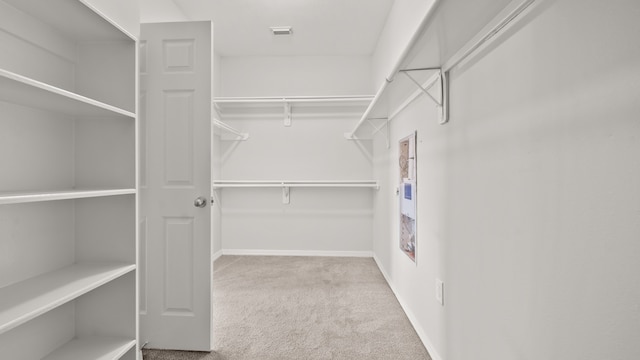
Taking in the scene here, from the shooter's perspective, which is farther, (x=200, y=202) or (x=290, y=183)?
(x=290, y=183)

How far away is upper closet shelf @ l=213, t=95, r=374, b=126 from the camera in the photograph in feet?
11.9

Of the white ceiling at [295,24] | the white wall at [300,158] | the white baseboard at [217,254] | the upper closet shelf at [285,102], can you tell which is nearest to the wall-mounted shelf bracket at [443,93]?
the white ceiling at [295,24]

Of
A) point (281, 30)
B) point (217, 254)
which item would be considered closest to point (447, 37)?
point (281, 30)

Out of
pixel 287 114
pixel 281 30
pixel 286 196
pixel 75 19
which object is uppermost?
pixel 281 30

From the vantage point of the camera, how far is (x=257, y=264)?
12.2 feet

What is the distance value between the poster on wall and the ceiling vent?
1.76 m

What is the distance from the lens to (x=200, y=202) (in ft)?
6.23

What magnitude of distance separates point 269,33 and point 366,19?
1033 millimetres

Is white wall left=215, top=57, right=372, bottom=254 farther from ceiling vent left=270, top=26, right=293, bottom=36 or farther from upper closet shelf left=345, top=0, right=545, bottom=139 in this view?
upper closet shelf left=345, top=0, right=545, bottom=139

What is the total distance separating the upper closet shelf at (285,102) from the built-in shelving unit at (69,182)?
215 centimetres

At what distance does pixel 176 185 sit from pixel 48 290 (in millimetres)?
870

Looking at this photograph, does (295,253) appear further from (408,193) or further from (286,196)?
(408,193)

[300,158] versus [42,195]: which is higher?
[300,158]

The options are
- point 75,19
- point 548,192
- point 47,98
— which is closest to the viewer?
point 548,192
